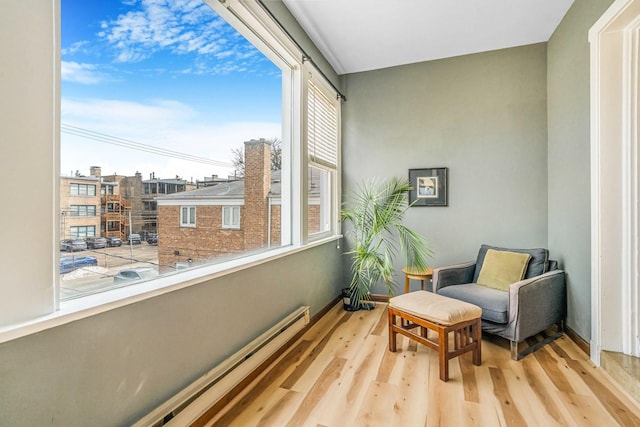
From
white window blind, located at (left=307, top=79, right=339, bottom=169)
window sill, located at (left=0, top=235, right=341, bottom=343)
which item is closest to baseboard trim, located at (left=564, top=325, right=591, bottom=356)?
window sill, located at (left=0, top=235, right=341, bottom=343)

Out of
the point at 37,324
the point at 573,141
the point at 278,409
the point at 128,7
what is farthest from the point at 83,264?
the point at 573,141

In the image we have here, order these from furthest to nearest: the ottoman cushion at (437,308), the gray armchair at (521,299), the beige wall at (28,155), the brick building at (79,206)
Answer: the gray armchair at (521,299) → the ottoman cushion at (437,308) → the brick building at (79,206) → the beige wall at (28,155)

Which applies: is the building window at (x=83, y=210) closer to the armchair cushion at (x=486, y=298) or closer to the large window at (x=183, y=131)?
the large window at (x=183, y=131)

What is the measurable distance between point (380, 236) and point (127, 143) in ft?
9.28

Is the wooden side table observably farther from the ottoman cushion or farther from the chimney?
the chimney

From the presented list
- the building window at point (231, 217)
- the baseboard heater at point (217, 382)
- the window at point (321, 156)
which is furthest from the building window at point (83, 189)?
the window at point (321, 156)

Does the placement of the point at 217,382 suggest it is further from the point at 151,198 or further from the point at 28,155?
the point at 28,155

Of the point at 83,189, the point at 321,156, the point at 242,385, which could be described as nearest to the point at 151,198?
the point at 83,189

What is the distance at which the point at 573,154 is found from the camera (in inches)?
103

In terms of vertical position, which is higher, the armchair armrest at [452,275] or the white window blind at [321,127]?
the white window blind at [321,127]

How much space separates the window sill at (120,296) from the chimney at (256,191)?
0.23 meters

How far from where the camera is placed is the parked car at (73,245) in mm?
1190

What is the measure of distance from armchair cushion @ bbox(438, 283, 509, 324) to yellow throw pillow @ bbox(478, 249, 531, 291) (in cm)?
9

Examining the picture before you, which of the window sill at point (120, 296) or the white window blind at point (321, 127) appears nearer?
the window sill at point (120, 296)
